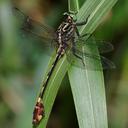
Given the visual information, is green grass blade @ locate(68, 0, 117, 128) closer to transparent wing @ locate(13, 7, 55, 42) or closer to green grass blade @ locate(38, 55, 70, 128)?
green grass blade @ locate(38, 55, 70, 128)

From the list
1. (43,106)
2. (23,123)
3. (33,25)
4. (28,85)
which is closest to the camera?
(43,106)

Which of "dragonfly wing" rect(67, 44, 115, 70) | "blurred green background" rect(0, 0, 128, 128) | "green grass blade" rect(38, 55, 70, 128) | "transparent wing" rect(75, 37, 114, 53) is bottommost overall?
"blurred green background" rect(0, 0, 128, 128)

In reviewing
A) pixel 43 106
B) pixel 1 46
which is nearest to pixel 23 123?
pixel 1 46

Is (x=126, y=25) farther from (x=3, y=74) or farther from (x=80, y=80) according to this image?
(x=80, y=80)

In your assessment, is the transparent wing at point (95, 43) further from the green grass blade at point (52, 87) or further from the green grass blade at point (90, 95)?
the green grass blade at point (52, 87)

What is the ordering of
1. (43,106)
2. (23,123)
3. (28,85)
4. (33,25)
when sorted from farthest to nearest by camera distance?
(28,85)
(23,123)
(33,25)
(43,106)

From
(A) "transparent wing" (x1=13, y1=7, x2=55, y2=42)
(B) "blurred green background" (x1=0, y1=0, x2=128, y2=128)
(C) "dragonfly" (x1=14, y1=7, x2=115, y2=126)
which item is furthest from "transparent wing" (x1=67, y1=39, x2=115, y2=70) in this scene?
(B) "blurred green background" (x1=0, y1=0, x2=128, y2=128)
